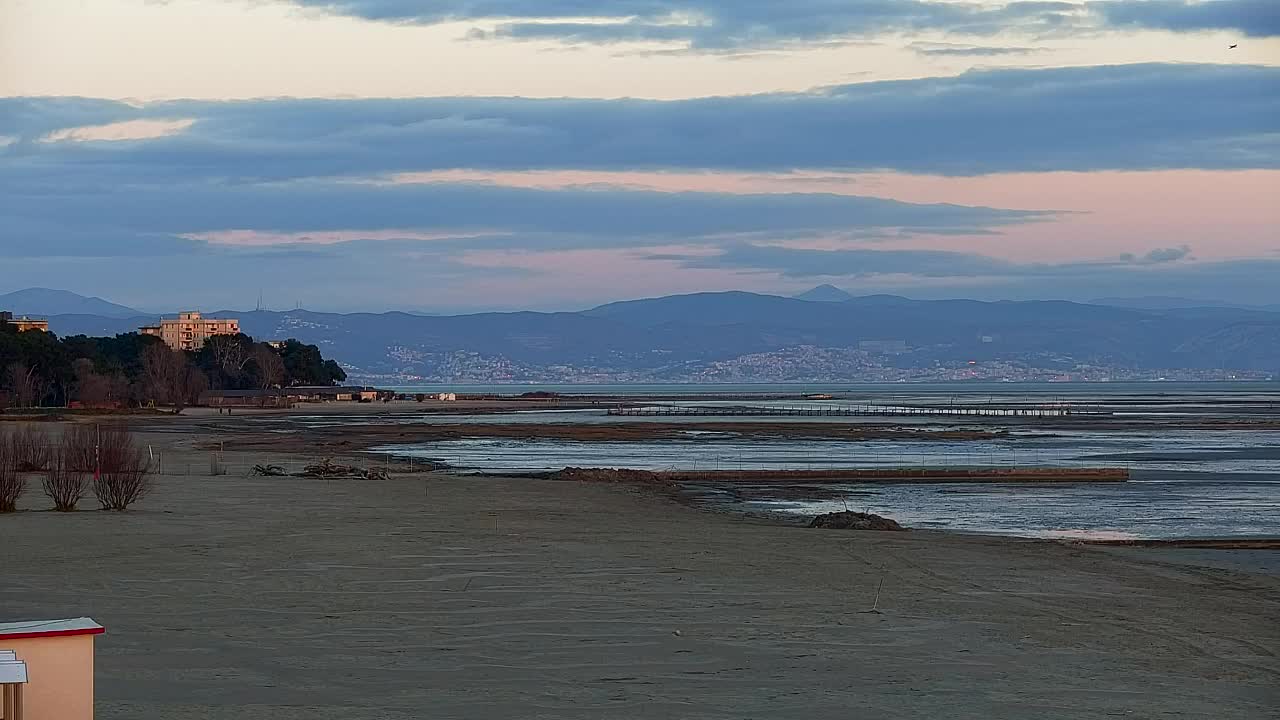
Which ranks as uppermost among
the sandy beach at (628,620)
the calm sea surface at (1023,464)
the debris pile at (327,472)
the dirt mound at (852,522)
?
the sandy beach at (628,620)

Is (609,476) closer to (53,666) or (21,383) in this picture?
(53,666)

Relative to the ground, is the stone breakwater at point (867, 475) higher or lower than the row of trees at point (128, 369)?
lower

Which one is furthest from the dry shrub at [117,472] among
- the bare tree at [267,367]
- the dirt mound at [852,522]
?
the bare tree at [267,367]

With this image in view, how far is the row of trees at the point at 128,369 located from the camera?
112312 millimetres

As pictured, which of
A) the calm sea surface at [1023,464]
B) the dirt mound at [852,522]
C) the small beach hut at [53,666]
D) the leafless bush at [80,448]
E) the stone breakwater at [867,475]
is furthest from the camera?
the stone breakwater at [867,475]

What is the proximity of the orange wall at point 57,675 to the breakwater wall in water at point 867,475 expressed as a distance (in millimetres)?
32606

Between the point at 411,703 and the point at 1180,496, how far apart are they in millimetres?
29924

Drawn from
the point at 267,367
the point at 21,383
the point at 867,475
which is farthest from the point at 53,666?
the point at 267,367

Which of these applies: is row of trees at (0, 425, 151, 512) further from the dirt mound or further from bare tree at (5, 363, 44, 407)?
→ bare tree at (5, 363, 44, 407)

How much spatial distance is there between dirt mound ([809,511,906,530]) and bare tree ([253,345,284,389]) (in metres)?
137

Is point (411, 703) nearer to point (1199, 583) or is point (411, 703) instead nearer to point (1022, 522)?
point (1199, 583)

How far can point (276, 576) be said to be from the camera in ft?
56.3

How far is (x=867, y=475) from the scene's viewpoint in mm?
42969

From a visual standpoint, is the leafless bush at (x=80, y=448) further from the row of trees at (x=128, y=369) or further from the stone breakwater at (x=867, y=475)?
the row of trees at (x=128, y=369)
